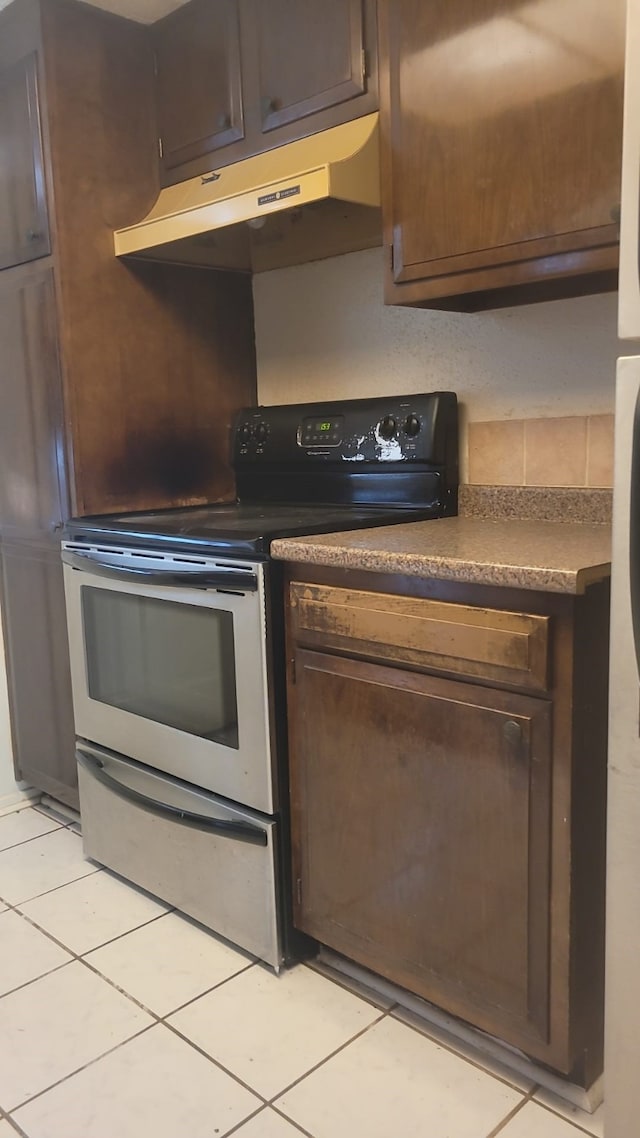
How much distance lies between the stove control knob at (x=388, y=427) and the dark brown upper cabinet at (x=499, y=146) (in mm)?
329

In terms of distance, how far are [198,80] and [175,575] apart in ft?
4.01

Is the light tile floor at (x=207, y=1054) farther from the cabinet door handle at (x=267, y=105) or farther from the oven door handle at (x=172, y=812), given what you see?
the cabinet door handle at (x=267, y=105)

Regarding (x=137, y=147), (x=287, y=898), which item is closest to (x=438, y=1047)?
(x=287, y=898)

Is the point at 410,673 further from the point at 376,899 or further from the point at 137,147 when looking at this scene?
the point at 137,147

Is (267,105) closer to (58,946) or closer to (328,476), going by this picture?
(328,476)

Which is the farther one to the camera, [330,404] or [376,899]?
[330,404]

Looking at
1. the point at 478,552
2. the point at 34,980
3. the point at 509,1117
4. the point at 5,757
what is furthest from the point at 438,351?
the point at 5,757

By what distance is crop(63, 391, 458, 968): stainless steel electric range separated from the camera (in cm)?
161

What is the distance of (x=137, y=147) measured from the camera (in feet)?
6.89

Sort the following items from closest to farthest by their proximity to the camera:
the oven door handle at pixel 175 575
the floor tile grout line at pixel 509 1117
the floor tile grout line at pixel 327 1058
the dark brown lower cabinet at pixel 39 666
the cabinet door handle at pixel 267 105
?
the floor tile grout line at pixel 509 1117
the floor tile grout line at pixel 327 1058
the oven door handle at pixel 175 575
the cabinet door handle at pixel 267 105
the dark brown lower cabinet at pixel 39 666

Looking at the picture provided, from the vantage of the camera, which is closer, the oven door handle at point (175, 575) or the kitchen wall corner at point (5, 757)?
the oven door handle at point (175, 575)

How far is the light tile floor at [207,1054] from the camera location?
1305 millimetres

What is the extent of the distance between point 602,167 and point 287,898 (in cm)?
143

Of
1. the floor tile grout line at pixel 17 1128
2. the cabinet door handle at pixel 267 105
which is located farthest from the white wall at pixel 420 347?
the floor tile grout line at pixel 17 1128
